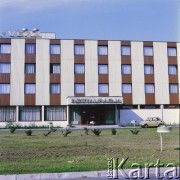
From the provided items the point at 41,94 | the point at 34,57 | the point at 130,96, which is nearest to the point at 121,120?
the point at 130,96

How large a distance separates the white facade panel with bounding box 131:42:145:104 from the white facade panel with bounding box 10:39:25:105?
55.0 feet

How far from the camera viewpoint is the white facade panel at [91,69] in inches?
2142

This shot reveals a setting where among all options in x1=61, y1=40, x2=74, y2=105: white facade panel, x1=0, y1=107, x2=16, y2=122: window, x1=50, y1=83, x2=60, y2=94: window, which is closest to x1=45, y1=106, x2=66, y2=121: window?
x1=61, y1=40, x2=74, y2=105: white facade panel

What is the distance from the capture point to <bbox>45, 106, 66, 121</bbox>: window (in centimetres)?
5372

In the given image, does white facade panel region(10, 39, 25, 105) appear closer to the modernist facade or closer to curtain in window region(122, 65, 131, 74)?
the modernist facade

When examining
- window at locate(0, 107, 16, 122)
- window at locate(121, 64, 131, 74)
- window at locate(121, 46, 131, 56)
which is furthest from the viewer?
window at locate(121, 46, 131, 56)

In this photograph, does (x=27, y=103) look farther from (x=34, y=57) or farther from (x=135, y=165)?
(x=135, y=165)

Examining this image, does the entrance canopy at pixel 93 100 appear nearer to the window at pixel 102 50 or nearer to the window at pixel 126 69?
the window at pixel 126 69

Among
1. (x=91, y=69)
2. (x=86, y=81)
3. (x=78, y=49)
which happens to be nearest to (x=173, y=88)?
(x=91, y=69)

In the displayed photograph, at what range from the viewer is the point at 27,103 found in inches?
2084

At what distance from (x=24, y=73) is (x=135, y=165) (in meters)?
43.6

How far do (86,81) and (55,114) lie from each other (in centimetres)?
677

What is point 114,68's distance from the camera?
2176 inches

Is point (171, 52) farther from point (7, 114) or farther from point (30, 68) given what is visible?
point (7, 114)
